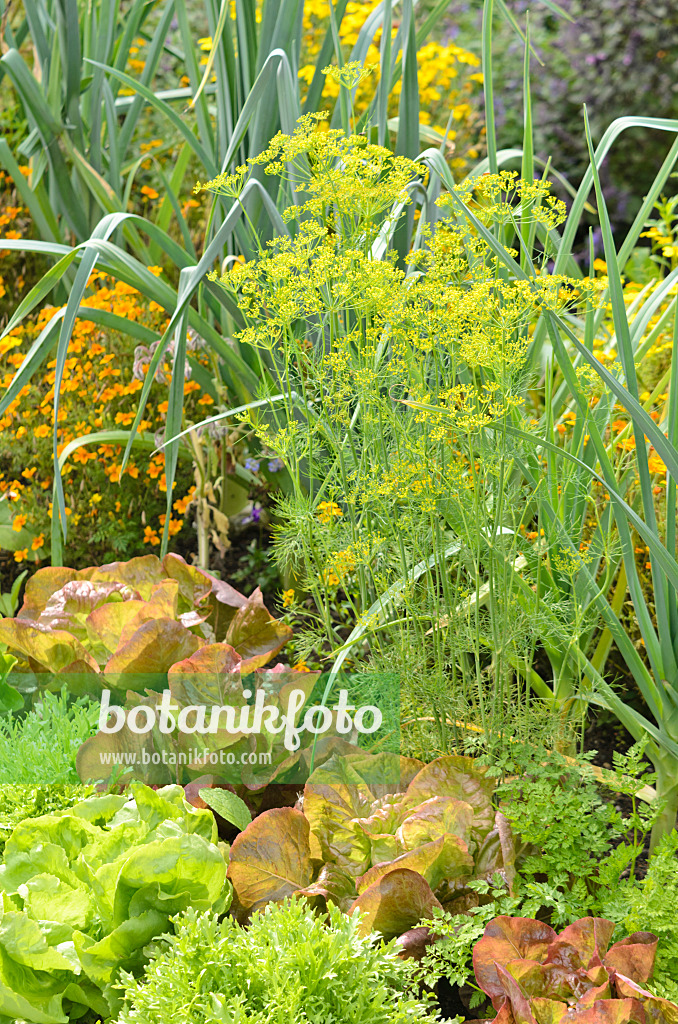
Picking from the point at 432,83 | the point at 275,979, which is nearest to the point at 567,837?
the point at 275,979

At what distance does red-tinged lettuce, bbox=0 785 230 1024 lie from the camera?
4.14ft

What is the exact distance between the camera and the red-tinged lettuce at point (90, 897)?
1.26m

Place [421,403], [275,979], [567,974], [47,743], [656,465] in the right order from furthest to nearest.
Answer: [656,465] → [47,743] → [421,403] → [567,974] → [275,979]

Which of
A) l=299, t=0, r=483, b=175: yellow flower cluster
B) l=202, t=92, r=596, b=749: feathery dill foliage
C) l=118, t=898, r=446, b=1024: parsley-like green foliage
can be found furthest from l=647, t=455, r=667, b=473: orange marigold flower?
l=299, t=0, r=483, b=175: yellow flower cluster

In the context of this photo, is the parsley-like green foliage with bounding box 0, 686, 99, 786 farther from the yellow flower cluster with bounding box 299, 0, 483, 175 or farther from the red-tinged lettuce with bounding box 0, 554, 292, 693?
the yellow flower cluster with bounding box 299, 0, 483, 175

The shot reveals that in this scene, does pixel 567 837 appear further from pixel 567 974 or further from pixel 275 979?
pixel 275 979

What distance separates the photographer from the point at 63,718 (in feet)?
5.56

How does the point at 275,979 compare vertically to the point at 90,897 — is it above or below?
above

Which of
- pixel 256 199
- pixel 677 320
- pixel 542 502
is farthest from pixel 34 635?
pixel 677 320

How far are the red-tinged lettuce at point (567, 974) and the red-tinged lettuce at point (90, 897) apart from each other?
435mm

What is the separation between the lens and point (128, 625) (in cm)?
188

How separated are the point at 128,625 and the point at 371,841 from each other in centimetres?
71

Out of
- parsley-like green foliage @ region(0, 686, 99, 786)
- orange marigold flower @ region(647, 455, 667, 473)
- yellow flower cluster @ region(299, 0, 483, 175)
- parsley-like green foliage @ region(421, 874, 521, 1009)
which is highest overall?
yellow flower cluster @ region(299, 0, 483, 175)

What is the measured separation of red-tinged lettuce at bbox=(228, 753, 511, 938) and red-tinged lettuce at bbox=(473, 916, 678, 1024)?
0.14 metres
